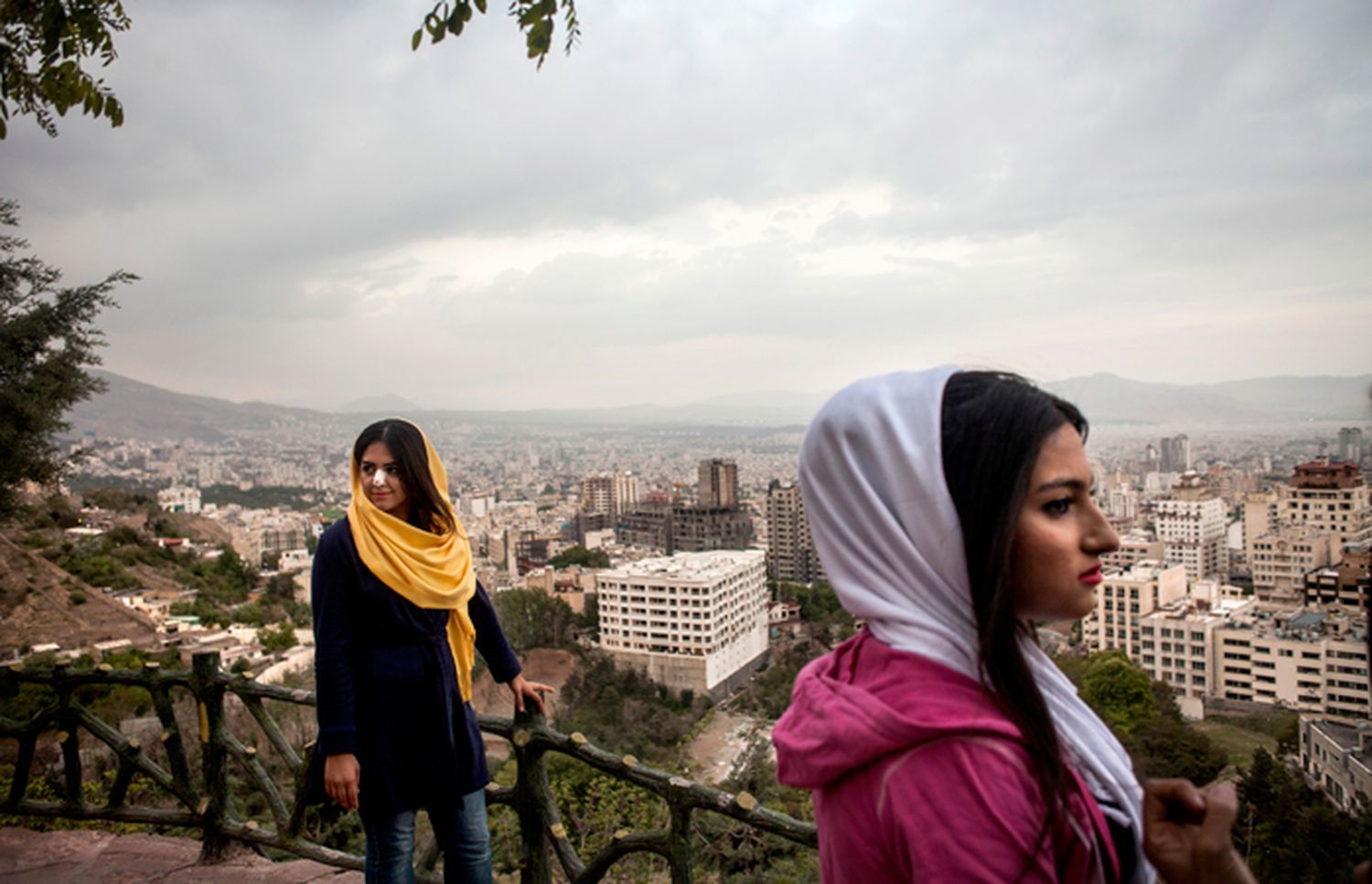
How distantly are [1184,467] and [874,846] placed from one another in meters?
47.5

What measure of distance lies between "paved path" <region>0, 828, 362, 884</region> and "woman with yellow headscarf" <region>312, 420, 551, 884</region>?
0.72m

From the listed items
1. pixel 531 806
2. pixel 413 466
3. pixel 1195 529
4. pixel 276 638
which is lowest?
pixel 1195 529

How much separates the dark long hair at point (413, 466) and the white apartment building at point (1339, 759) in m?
3.88

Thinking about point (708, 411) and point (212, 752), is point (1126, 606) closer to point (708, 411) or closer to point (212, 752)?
point (212, 752)

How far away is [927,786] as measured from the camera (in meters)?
0.61

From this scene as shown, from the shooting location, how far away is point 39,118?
261cm

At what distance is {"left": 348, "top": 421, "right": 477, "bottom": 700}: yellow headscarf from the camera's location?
1.53 meters

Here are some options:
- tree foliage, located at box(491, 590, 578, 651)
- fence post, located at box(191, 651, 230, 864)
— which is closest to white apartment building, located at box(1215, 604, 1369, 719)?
tree foliage, located at box(491, 590, 578, 651)

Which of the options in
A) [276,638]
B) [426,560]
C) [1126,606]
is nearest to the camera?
[426,560]

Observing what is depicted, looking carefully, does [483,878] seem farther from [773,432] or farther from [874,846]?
[773,432]

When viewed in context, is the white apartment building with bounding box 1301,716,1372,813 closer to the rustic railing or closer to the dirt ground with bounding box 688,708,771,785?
the rustic railing

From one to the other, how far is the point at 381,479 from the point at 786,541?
132 feet

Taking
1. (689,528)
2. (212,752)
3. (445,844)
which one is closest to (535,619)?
(689,528)

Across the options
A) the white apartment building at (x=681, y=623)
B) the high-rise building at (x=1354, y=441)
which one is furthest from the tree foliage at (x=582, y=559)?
the high-rise building at (x=1354, y=441)
